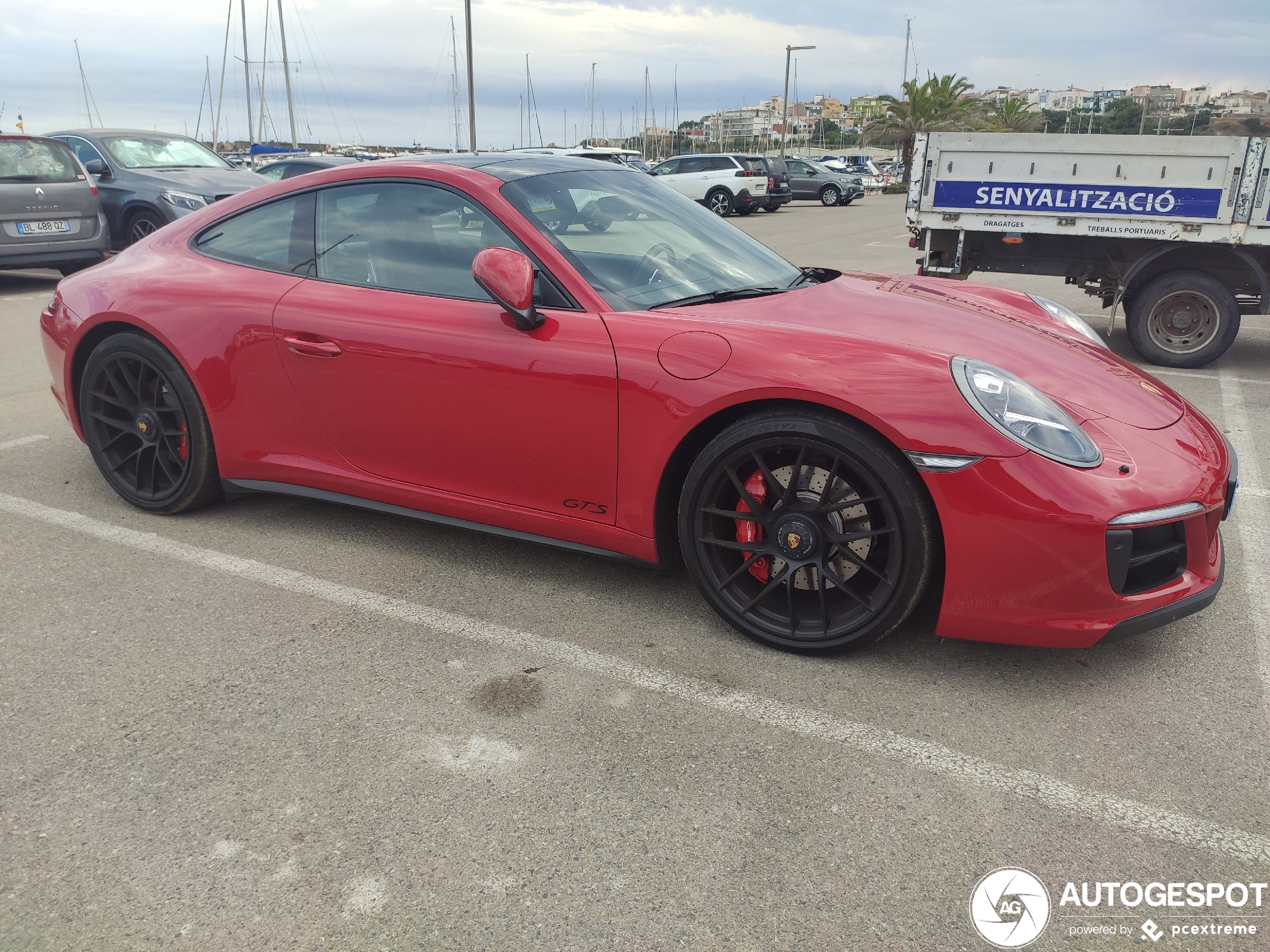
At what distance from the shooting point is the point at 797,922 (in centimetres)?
188

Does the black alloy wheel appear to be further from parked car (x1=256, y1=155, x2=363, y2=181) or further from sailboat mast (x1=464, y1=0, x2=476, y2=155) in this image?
sailboat mast (x1=464, y1=0, x2=476, y2=155)

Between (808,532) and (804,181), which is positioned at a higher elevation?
(804,181)

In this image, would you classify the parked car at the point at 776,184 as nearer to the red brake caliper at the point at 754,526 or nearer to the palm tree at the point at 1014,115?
the red brake caliper at the point at 754,526

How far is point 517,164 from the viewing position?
3.52 meters

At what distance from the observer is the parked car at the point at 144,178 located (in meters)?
12.0

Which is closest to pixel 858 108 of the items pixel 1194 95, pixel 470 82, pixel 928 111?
pixel 1194 95

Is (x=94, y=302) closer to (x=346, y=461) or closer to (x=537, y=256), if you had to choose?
(x=346, y=461)

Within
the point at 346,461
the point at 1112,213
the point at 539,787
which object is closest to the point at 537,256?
the point at 346,461

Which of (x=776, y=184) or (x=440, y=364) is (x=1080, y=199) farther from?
(x=776, y=184)

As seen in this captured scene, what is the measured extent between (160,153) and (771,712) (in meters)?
13.3

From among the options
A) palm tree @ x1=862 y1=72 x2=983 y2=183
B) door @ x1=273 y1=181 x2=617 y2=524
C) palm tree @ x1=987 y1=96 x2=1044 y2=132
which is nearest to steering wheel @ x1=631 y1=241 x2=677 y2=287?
door @ x1=273 y1=181 x2=617 y2=524

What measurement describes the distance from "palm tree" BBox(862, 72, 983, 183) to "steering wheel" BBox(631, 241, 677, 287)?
4281 centimetres

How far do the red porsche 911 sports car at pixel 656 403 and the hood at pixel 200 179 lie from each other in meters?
9.11

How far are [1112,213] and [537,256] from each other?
5.78 m
